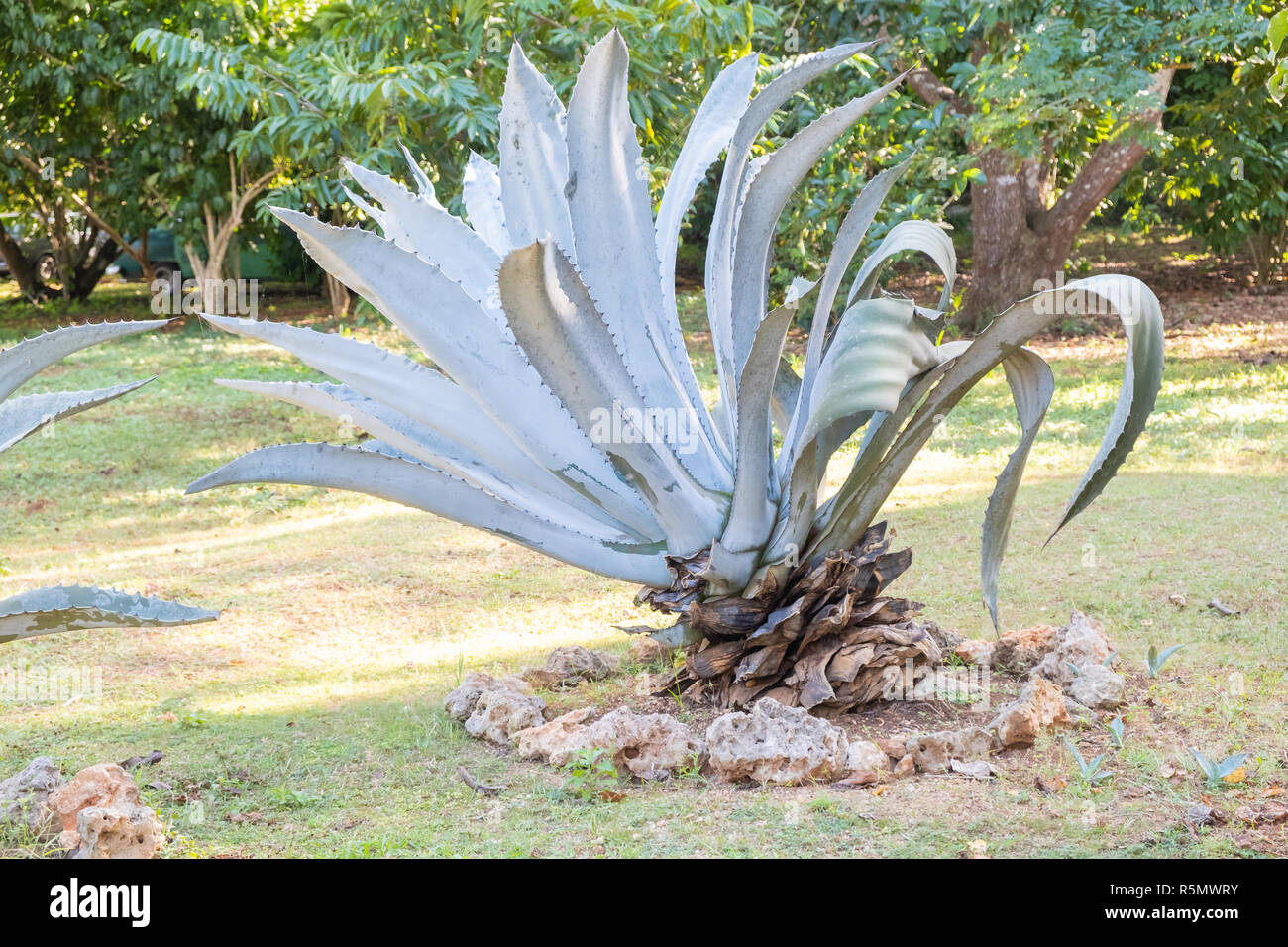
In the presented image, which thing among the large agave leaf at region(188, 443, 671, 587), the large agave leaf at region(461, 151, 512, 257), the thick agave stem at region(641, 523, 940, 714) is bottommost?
the thick agave stem at region(641, 523, 940, 714)

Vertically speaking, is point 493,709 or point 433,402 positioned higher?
point 433,402

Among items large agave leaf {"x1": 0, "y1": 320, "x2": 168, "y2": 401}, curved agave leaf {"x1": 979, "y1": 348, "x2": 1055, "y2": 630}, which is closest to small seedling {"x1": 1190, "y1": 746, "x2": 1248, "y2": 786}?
curved agave leaf {"x1": 979, "y1": 348, "x2": 1055, "y2": 630}

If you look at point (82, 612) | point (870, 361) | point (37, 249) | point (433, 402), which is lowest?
point (82, 612)

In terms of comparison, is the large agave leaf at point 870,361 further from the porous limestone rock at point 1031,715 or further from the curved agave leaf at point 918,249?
the porous limestone rock at point 1031,715

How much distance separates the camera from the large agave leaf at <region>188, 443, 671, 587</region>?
3018mm

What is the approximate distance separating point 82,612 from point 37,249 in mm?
16468

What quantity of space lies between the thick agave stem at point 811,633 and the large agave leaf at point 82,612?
4.04ft

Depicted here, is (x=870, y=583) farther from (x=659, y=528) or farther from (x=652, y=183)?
(x=652, y=183)

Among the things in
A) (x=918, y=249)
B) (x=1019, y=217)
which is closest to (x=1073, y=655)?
(x=918, y=249)

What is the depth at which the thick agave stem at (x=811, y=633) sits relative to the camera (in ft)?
9.77

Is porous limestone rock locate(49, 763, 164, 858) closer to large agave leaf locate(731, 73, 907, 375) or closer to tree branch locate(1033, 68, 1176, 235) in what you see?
large agave leaf locate(731, 73, 907, 375)

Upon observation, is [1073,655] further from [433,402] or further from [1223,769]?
[433,402]

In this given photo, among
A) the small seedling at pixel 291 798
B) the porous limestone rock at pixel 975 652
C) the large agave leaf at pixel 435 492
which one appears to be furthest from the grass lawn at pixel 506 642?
the large agave leaf at pixel 435 492

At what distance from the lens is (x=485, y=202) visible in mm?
3588
